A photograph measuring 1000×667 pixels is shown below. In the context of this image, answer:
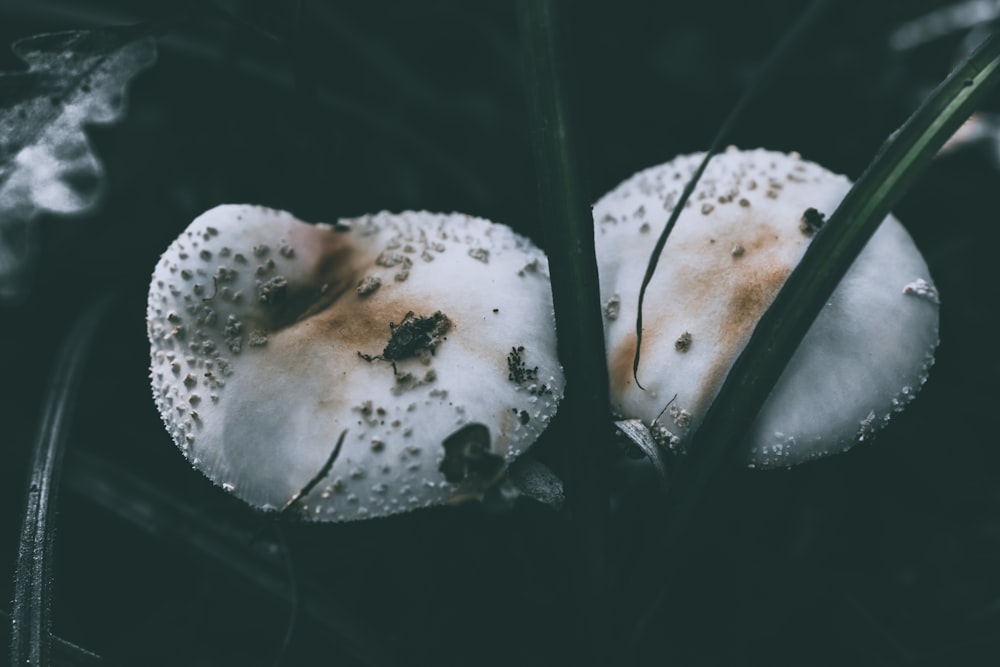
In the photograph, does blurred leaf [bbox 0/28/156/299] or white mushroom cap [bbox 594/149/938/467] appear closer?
blurred leaf [bbox 0/28/156/299]

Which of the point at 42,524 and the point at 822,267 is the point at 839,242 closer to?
the point at 822,267

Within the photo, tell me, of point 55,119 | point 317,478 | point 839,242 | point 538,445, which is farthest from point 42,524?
point 839,242

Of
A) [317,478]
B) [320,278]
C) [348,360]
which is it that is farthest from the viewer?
[320,278]

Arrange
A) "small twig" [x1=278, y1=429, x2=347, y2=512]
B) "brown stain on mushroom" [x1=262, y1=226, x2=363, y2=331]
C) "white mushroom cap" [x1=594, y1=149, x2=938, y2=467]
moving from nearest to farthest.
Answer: "small twig" [x1=278, y1=429, x2=347, y2=512] → "white mushroom cap" [x1=594, y1=149, x2=938, y2=467] → "brown stain on mushroom" [x1=262, y1=226, x2=363, y2=331]

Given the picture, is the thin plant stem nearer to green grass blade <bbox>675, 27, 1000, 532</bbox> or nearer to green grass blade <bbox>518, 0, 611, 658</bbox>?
green grass blade <bbox>675, 27, 1000, 532</bbox>

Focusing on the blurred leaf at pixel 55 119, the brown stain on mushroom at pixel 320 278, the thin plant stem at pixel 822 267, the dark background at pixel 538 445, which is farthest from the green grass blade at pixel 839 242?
the blurred leaf at pixel 55 119

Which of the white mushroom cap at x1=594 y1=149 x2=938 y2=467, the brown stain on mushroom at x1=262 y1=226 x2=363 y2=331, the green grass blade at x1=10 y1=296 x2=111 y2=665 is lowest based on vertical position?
the green grass blade at x1=10 y1=296 x2=111 y2=665

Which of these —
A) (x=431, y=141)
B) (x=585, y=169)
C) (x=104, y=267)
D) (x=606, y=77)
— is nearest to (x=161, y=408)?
(x=585, y=169)

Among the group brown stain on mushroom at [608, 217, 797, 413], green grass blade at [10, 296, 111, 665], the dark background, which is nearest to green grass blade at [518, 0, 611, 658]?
the dark background
